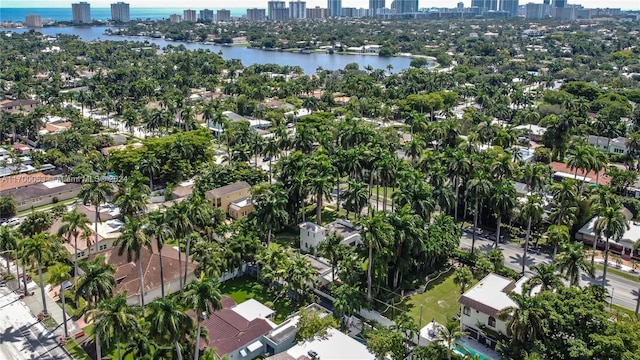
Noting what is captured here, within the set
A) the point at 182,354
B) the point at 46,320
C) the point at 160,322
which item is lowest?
the point at 46,320

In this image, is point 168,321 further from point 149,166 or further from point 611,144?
point 611,144

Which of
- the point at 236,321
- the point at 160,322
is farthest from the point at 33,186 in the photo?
the point at 160,322

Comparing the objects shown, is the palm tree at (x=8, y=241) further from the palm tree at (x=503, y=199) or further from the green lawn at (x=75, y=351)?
the palm tree at (x=503, y=199)

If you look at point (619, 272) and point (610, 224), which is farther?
point (619, 272)

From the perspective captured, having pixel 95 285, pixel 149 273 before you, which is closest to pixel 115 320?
pixel 95 285

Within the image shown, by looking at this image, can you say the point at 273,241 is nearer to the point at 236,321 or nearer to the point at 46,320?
the point at 236,321

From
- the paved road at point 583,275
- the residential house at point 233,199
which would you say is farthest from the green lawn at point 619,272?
the residential house at point 233,199
